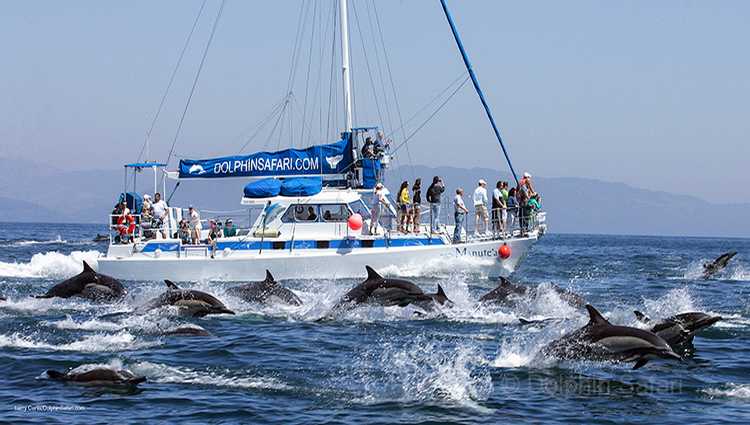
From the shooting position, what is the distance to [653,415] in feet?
42.0

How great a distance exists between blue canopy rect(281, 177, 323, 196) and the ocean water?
7.87 m

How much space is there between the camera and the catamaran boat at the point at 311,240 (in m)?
31.0

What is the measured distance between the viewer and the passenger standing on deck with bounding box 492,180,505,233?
33.0m

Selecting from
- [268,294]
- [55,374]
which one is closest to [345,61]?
[268,294]

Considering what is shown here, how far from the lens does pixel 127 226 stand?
32.2 metres

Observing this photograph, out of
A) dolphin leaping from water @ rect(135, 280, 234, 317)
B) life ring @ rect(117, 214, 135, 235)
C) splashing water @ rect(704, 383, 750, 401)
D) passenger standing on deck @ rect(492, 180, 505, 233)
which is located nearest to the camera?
splashing water @ rect(704, 383, 750, 401)

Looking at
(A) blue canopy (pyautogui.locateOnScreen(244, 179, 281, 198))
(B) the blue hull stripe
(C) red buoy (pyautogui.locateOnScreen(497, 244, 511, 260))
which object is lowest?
(C) red buoy (pyautogui.locateOnScreen(497, 244, 511, 260))

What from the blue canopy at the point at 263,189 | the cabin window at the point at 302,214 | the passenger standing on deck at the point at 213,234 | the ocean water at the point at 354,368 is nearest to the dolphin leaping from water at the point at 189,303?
the ocean water at the point at 354,368

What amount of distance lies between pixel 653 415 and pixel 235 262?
1965cm

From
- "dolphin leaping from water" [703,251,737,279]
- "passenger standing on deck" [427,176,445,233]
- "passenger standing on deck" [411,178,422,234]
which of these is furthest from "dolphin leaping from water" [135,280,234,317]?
"dolphin leaping from water" [703,251,737,279]

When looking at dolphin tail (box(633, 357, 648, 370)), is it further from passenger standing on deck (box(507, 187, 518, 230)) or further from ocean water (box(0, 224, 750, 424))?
passenger standing on deck (box(507, 187, 518, 230))

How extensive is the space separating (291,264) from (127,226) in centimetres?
541

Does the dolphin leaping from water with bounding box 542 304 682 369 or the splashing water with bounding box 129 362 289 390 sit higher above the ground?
the dolphin leaping from water with bounding box 542 304 682 369

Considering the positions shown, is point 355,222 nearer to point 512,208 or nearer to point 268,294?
point 512,208
